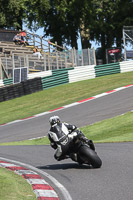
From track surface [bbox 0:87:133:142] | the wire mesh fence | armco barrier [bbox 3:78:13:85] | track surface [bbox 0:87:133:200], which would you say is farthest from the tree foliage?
track surface [bbox 0:87:133:200]

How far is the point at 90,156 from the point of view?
943 cm

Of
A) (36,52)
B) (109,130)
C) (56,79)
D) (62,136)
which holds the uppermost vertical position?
(36,52)

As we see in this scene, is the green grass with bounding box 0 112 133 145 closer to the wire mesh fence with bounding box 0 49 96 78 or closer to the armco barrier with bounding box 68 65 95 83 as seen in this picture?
the armco barrier with bounding box 68 65 95 83

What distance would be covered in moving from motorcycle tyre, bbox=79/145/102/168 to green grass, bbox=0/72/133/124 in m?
14.8

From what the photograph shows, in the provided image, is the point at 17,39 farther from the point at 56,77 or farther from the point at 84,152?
the point at 84,152

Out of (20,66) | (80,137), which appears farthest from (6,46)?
(80,137)

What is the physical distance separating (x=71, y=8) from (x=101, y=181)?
44492 mm

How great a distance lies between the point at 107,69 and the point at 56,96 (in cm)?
802

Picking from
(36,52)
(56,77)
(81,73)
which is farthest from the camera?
(36,52)

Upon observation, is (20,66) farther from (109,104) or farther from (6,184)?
(6,184)

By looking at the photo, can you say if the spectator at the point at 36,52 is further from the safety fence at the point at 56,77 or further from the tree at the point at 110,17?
the tree at the point at 110,17

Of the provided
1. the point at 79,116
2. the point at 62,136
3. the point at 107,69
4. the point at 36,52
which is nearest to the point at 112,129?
the point at 79,116

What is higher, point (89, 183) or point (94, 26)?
point (94, 26)

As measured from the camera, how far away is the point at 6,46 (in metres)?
40.6
